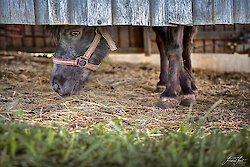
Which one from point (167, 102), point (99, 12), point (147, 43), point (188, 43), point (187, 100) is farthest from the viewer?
point (147, 43)

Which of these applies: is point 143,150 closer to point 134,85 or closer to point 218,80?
point 134,85

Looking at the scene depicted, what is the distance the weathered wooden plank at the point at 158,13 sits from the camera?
2.35m

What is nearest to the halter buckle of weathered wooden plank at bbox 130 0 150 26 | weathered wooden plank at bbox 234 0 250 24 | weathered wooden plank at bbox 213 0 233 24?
weathered wooden plank at bbox 130 0 150 26

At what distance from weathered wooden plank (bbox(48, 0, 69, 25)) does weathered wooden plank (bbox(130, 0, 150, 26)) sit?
22.6 inches

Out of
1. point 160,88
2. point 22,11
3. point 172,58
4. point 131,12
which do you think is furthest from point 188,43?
point 22,11

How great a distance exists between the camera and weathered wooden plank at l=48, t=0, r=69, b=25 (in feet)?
7.62

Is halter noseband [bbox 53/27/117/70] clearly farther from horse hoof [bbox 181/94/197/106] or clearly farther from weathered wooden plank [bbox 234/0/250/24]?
weathered wooden plank [bbox 234/0/250/24]

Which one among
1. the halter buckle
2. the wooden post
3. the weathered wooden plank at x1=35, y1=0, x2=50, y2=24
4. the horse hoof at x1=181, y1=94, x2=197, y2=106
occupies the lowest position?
the horse hoof at x1=181, y1=94, x2=197, y2=106

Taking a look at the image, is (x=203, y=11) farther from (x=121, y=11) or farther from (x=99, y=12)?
(x=99, y=12)

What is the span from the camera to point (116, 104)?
2.71m

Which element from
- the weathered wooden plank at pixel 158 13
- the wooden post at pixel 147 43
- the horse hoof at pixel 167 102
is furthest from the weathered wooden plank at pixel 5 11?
the wooden post at pixel 147 43

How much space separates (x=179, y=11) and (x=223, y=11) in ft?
1.27

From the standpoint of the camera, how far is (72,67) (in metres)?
2.55

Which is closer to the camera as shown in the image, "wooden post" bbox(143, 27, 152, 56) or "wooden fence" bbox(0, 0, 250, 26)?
"wooden fence" bbox(0, 0, 250, 26)
